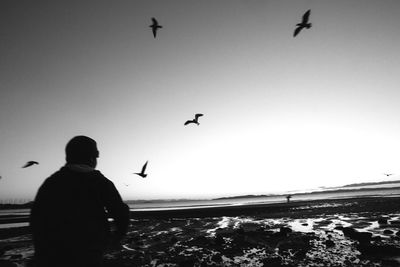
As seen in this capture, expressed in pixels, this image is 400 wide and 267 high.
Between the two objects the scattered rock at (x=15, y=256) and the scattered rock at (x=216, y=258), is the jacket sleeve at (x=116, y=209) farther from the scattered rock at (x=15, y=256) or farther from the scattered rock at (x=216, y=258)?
the scattered rock at (x=15, y=256)

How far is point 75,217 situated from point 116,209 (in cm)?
38

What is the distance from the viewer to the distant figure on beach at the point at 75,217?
262cm

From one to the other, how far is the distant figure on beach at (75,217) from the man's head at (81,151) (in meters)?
0.08

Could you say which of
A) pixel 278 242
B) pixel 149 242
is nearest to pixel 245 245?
pixel 278 242

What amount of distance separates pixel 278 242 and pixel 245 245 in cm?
156

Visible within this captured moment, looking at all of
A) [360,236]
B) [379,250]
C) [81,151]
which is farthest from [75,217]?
[360,236]

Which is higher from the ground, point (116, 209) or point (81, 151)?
point (81, 151)

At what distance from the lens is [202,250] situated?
11648mm

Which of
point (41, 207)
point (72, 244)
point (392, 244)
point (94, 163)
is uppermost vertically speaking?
point (94, 163)

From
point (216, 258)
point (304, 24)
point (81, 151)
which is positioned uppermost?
point (304, 24)

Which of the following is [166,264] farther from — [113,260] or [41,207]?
[41,207]

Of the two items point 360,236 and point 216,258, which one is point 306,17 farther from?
point 216,258

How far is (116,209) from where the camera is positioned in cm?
276

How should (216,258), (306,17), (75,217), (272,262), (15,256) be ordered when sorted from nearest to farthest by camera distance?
Result: (75,217)
(272,262)
(216,258)
(15,256)
(306,17)
